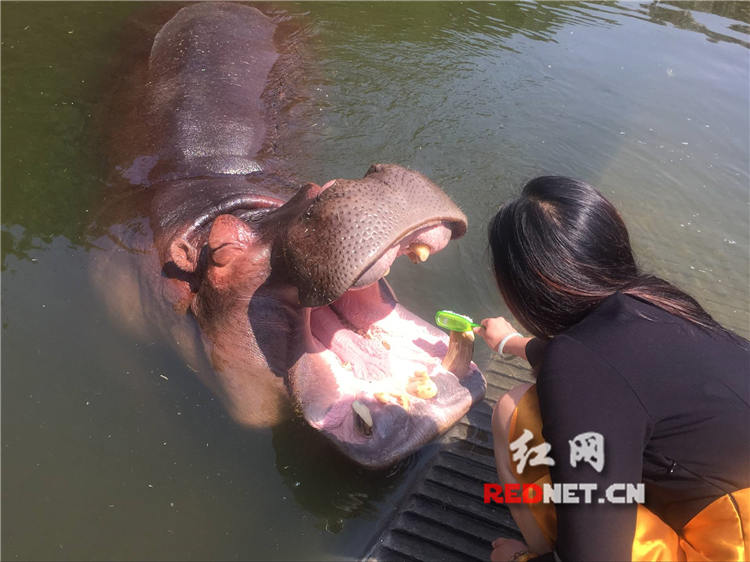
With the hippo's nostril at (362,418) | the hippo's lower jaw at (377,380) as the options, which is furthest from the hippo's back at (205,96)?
the hippo's nostril at (362,418)

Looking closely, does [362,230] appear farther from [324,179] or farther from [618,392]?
[324,179]

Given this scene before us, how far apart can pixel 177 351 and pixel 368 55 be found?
4.69 metres

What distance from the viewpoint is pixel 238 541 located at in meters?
2.68

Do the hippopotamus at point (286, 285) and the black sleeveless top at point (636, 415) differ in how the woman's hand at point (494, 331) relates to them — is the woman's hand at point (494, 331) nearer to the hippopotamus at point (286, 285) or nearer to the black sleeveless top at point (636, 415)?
the hippopotamus at point (286, 285)

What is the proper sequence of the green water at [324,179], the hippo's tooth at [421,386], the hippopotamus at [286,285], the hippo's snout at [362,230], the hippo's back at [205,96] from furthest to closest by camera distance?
the hippo's back at [205,96]
the green water at [324,179]
the hippo's tooth at [421,386]
the hippopotamus at [286,285]
the hippo's snout at [362,230]

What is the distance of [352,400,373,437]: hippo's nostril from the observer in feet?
8.24

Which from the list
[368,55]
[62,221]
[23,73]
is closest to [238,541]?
[62,221]

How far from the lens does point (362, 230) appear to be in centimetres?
232

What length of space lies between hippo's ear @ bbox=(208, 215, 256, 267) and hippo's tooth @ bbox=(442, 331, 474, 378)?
3.32 ft

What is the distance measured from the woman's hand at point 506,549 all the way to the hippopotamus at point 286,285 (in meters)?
0.49

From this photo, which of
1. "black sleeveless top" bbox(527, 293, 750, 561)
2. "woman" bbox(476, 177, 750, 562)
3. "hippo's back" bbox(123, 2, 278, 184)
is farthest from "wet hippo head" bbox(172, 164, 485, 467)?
"hippo's back" bbox(123, 2, 278, 184)

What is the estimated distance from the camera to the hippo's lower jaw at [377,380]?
2.59 metres

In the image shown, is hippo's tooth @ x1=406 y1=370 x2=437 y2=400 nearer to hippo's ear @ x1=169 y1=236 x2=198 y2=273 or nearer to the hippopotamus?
the hippopotamus

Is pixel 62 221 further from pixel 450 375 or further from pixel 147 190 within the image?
pixel 450 375
